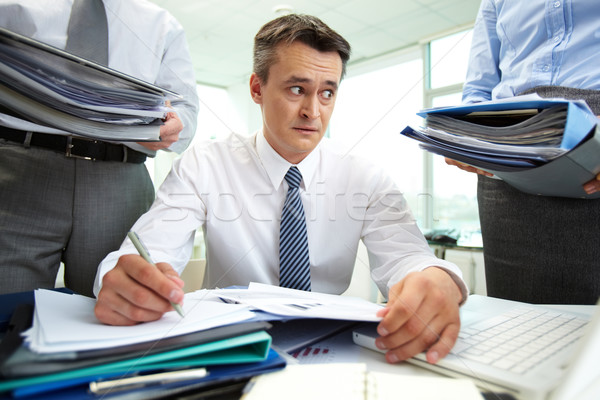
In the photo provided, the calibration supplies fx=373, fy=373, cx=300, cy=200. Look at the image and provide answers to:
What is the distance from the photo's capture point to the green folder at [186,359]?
31cm

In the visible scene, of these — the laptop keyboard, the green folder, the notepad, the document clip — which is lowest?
the laptop keyboard

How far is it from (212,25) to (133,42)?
3799 mm

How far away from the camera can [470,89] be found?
1.04 meters

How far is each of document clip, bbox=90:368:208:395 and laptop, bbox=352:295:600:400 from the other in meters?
0.25

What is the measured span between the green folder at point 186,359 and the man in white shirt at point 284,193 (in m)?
0.53

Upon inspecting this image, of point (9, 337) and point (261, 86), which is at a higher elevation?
point (261, 86)

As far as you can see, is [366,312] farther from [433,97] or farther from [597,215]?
[433,97]

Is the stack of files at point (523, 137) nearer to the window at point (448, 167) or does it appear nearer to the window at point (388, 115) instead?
the window at point (448, 167)

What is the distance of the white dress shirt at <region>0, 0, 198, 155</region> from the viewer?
90cm

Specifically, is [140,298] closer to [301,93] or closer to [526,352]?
[526,352]

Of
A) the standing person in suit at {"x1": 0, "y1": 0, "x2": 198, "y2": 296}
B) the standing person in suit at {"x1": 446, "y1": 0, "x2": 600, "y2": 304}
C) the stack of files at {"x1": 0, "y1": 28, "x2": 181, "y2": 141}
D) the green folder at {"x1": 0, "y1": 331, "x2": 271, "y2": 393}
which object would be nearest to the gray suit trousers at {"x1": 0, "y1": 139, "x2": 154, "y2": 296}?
the standing person in suit at {"x1": 0, "y1": 0, "x2": 198, "y2": 296}

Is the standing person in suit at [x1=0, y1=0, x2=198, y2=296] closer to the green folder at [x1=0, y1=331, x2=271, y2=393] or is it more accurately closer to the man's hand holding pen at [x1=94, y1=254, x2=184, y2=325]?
the man's hand holding pen at [x1=94, y1=254, x2=184, y2=325]

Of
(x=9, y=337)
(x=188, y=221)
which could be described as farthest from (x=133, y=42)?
(x=9, y=337)

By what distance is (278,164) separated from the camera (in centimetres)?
113
